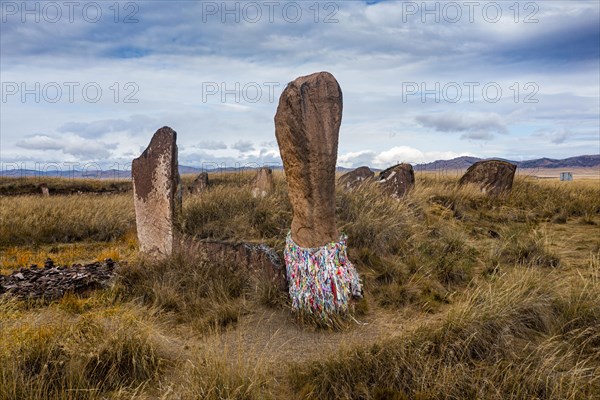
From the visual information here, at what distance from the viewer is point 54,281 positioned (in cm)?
606

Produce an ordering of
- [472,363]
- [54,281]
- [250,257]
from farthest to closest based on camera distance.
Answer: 1. [54,281]
2. [250,257]
3. [472,363]

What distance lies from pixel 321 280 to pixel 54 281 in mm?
3662

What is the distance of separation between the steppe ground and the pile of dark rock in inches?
11.1

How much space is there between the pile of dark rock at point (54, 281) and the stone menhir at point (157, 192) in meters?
0.84

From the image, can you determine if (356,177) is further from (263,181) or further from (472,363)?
(472,363)

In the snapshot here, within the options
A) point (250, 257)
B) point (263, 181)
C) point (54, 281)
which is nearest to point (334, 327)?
point (250, 257)

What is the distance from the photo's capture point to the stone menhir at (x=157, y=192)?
7289 millimetres

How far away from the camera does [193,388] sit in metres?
3.11

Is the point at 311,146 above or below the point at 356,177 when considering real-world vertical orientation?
above

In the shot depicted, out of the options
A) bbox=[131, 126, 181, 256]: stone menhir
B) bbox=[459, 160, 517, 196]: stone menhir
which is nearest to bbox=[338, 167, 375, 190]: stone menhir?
bbox=[459, 160, 517, 196]: stone menhir

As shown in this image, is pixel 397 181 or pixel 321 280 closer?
pixel 321 280

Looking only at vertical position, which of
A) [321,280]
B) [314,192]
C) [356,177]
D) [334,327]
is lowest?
[334,327]

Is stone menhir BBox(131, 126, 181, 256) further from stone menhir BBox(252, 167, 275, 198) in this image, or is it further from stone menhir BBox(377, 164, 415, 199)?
stone menhir BBox(377, 164, 415, 199)

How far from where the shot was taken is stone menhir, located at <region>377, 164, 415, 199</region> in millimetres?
11262
